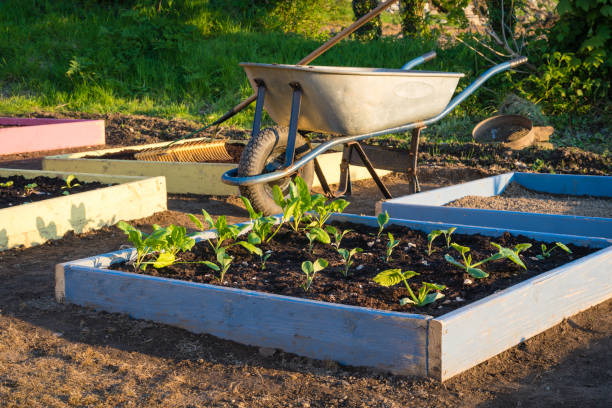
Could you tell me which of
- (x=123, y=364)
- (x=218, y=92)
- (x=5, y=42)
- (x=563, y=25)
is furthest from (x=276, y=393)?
(x=5, y=42)

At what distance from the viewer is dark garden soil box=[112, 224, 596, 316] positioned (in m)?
2.35

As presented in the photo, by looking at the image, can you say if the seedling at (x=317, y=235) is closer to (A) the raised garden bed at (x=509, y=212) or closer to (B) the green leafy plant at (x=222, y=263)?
(B) the green leafy plant at (x=222, y=263)

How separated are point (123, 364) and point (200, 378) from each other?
0.25 metres

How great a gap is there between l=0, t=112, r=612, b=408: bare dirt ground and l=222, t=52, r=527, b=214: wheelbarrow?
1.47 m

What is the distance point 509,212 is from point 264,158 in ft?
4.38

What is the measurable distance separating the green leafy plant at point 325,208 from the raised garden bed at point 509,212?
1.67 ft

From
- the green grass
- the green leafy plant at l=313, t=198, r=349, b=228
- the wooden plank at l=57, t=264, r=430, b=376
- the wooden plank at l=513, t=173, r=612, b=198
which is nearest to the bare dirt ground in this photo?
the wooden plank at l=57, t=264, r=430, b=376

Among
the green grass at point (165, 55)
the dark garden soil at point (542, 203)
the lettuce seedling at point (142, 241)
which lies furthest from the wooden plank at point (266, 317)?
the green grass at point (165, 55)

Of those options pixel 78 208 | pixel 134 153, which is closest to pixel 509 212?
pixel 78 208

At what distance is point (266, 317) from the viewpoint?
217 centimetres

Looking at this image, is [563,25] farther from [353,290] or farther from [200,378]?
[200,378]

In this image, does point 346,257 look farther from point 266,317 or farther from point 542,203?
point 542,203

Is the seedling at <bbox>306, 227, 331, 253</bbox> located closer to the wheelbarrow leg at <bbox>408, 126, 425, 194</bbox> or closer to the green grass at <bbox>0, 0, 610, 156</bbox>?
the wheelbarrow leg at <bbox>408, 126, 425, 194</bbox>

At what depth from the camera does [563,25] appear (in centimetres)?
726
